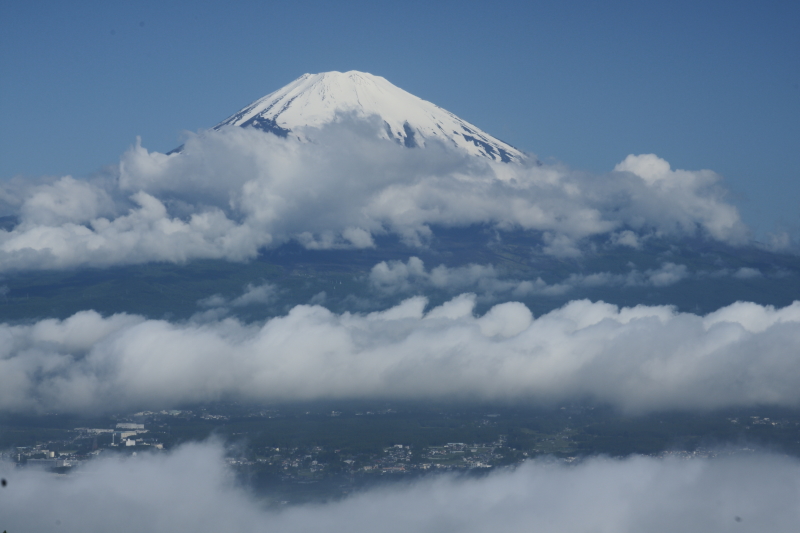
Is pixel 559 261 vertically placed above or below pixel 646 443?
above

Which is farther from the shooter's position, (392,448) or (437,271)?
(437,271)

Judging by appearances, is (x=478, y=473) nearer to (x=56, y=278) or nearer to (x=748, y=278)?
(x=56, y=278)

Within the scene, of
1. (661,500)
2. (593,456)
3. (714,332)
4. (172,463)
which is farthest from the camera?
(714,332)

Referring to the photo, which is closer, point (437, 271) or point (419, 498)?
point (419, 498)

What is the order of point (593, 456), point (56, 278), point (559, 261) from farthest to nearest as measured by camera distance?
1. point (559, 261)
2. point (56, 278)
3. point (593, 456)

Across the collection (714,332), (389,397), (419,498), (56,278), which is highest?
(56,278)

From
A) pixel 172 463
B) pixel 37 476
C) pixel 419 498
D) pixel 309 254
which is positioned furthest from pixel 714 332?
pixel 309 254

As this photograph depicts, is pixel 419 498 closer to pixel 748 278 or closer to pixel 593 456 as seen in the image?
pixel 593 456

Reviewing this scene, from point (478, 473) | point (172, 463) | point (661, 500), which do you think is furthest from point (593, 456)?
point (172, 463)

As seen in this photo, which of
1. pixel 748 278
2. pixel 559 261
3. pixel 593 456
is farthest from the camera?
pixel 559 261
